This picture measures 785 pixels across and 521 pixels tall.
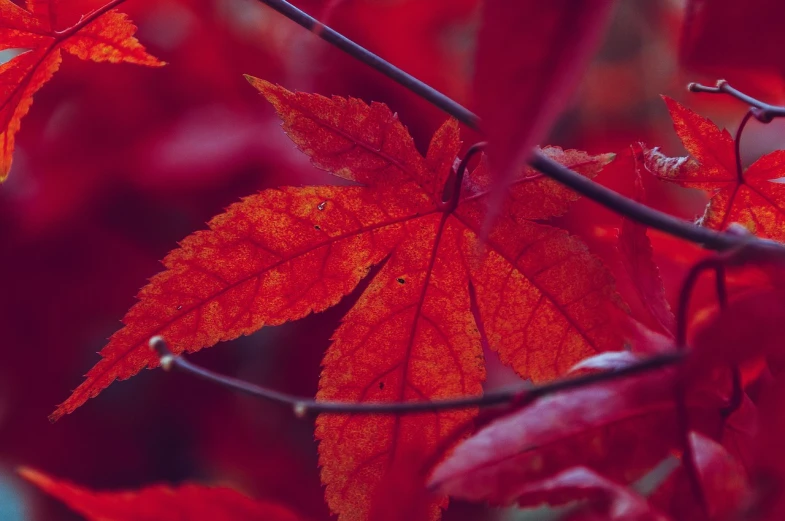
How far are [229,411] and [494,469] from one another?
83 centimetres

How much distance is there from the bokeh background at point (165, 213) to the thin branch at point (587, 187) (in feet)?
1.64

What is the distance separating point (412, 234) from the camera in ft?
1.42

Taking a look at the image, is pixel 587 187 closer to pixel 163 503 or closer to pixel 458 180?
pixel 458 180

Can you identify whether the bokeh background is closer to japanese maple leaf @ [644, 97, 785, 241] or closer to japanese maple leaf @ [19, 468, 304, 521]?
japanese maple leaf @ [644, 97, 785, 241]

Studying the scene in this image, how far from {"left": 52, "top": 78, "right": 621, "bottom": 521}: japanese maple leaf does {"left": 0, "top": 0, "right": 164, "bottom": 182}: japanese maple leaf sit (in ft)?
0.34

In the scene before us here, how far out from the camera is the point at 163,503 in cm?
30

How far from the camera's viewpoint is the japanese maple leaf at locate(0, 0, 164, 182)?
1.33 ft

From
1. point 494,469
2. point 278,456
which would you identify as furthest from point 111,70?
point 494,469

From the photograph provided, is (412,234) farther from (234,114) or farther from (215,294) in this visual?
(234,114)

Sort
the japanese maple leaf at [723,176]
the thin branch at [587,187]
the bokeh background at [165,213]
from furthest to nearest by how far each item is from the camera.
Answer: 1. the bokeh background at [165,213]
2. the japanese maple leaf at [723,176]
3. the thin branch at [587,187]

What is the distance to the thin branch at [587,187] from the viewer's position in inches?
12.7

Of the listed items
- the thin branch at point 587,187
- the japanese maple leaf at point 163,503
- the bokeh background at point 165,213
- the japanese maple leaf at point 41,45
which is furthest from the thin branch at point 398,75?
the bokeh background at point 165,213

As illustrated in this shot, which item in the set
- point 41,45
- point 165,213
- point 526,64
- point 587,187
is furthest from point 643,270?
point 165,213

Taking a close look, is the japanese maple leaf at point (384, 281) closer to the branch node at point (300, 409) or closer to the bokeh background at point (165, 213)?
the branch node at point (300, 409)
